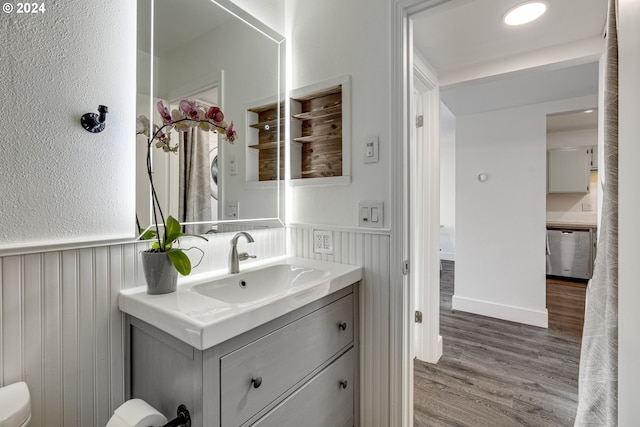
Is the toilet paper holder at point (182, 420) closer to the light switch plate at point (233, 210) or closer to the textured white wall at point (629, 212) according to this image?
the light switch plate at point (233, 210)

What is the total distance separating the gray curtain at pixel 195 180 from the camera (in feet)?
4.15

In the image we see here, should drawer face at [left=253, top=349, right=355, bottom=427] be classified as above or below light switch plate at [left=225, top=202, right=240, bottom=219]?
below

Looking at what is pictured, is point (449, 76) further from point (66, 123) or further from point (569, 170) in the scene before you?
point (569, 170)

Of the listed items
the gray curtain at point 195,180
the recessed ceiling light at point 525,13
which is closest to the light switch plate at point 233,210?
the gray curtain at point 195,180

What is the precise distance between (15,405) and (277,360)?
66cm

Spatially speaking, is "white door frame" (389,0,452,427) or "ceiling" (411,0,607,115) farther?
"ceiling" (411,0,607,115)

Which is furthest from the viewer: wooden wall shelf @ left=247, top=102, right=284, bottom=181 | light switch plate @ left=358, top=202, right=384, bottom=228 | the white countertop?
wooden wall shelf @ left=247, top=102, right=284, bottom=181

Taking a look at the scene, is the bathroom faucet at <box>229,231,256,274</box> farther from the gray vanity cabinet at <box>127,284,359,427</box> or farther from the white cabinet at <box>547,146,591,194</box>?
the white cabinet at <box>547,146,591,194</box>

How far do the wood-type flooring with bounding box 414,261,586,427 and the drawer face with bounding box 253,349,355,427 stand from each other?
0.62 metres

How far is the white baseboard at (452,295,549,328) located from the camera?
2.88 metres

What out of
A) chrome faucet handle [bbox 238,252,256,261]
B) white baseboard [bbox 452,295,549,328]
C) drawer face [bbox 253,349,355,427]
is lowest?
white baseboard [bbox 452,295,549,328]

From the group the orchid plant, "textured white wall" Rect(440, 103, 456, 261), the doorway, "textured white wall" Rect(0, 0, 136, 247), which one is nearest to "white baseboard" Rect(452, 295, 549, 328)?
the doorway

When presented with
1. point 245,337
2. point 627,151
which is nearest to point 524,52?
point 627,151

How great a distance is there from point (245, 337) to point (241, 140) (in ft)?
3.27
